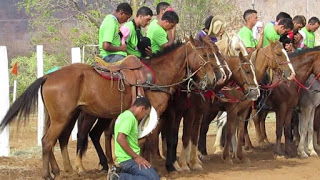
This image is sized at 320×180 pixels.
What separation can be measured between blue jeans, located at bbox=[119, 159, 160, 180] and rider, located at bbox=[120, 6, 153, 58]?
3504mm

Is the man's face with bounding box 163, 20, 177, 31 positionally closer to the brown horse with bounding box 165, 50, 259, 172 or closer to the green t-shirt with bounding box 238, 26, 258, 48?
the brown horse with bounding box 165, 50, 259, 172

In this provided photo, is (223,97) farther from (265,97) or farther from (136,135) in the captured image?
(136,135)

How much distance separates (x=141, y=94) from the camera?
10773 millimetres

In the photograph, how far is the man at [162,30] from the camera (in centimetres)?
Answer: 1184

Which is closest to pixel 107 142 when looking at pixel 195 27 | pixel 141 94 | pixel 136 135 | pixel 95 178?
pixel 95 178

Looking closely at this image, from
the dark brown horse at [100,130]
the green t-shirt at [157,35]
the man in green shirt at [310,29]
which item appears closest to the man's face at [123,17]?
the green t-shirt at [157,35]

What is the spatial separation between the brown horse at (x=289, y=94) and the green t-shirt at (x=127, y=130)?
214 inches

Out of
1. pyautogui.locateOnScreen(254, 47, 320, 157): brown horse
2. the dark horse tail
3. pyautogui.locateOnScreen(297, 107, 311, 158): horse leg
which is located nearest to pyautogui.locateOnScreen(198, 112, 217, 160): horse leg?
pyautogui.locateOnScreen(254, 47, 320, 157): brown horse

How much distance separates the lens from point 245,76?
1228 cm

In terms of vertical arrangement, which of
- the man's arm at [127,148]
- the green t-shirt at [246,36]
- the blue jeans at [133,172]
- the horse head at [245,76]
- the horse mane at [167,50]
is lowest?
the blue jeans at [133,172]

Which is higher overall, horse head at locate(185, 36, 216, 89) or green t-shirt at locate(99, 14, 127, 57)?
green t-shirt at locate(99, 14, 127, 57)

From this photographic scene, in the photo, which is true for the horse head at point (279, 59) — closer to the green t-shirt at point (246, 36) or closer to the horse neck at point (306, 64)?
the green t-shirt at point (246, 36)

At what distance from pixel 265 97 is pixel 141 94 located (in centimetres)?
386

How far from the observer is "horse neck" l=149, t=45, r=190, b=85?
11.2 meters
